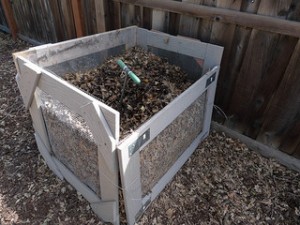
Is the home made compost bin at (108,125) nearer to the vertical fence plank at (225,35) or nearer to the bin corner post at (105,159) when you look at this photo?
the bin corner post at (105,159)

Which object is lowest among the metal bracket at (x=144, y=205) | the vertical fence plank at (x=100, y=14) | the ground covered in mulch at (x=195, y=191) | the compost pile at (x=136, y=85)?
the ground covered in mulch at (x=195, y=191)

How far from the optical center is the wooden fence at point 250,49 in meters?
1.55

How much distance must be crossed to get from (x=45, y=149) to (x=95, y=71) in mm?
722

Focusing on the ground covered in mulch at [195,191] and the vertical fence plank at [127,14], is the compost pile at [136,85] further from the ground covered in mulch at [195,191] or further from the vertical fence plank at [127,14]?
the ground covered in mulch at [195,191]

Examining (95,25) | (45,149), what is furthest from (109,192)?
(95,25)

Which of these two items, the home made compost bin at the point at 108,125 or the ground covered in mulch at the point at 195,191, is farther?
the ground covered in mulch at the point at 195,191

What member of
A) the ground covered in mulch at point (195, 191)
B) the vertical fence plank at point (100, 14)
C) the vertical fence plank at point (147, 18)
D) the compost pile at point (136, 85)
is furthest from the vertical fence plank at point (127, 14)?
the ground covered in mulch at point (195, 191)

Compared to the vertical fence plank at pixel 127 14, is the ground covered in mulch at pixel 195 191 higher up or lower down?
lower down

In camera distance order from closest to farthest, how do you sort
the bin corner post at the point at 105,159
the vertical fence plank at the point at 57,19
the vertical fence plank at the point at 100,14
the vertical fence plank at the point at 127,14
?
the bin corner post at the point at 105,159, the vertical fence plank at the point at 127,14, the vertical fence plank at the point at 100,14, the vertical fence plank at the point at 57,19

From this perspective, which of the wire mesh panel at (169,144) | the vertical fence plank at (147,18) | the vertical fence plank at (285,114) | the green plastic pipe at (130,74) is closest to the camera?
the green plastic pipe at (130,74)

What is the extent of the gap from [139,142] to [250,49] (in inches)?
45.6

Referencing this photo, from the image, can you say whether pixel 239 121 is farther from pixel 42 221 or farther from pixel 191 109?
pixel 42 221

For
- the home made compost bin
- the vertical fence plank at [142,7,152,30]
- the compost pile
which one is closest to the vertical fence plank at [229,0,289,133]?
the home made compost bin

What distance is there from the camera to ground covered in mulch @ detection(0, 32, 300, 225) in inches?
61.7
